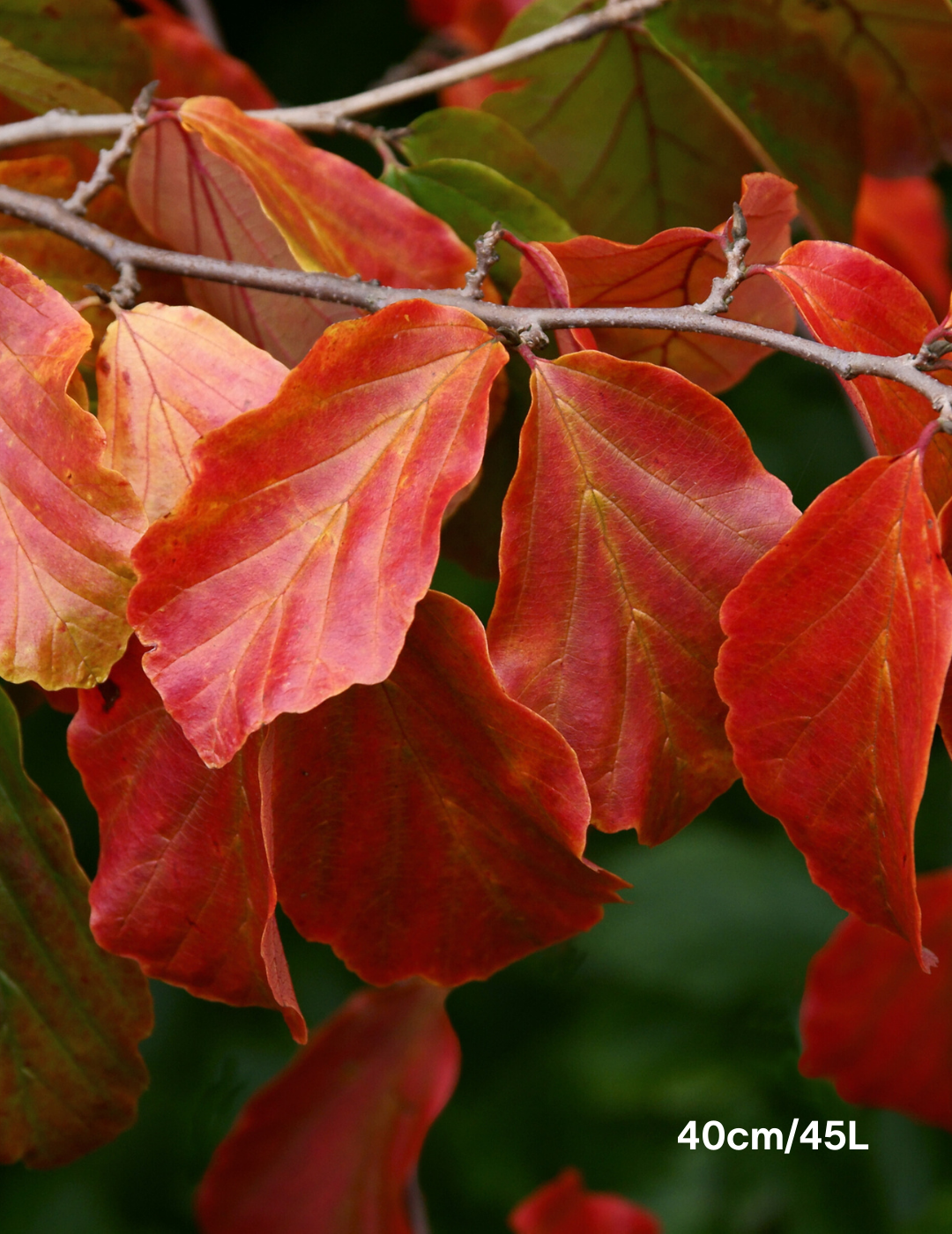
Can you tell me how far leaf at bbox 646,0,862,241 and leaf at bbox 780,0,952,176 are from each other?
0.01 metres

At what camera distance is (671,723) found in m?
0.27

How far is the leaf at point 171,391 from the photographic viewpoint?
0.27 m

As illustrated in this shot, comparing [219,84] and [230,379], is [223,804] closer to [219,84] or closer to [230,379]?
[230,379]

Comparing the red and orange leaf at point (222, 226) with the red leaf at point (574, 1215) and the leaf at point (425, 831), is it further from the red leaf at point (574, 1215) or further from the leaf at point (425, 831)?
the red leaf at point (574, 1215)

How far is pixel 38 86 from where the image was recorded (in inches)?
14.1

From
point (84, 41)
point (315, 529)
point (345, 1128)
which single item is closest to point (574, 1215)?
point (345, 1128)

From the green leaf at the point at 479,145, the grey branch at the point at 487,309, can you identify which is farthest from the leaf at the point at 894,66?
the grey branch at the point at 487,309

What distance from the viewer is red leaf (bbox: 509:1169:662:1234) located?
1.97 feet

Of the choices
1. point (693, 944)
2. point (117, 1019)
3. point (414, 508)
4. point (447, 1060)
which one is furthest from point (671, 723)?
point (693, 944)

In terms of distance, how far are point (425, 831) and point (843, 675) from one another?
122mm

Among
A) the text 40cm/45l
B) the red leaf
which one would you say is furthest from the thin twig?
the text 40cm/45l

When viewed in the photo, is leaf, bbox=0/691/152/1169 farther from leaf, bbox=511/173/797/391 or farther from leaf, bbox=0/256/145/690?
leaf, bbox=511/173/797/391

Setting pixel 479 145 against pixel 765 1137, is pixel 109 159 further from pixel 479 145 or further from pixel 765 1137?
pixel 765 1137

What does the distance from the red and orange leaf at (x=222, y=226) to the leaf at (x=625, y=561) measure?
125 millimetres
